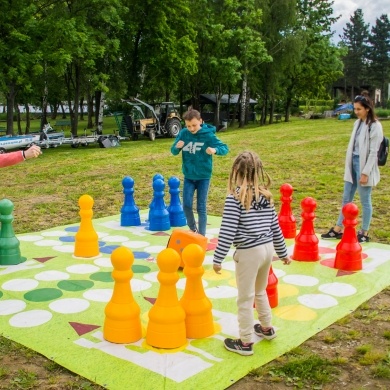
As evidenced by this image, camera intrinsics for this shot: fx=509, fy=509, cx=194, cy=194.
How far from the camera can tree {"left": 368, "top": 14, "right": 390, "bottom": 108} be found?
234ft

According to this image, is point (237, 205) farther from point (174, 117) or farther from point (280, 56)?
point (280, 56)

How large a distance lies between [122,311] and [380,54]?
76616 millimetres

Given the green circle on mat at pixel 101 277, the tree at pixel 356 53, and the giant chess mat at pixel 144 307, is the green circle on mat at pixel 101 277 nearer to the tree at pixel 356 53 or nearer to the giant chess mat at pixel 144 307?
the giant chess mat at pixel 144 307

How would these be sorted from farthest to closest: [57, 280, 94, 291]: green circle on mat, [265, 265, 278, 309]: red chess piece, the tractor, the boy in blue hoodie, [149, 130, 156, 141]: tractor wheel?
the tractor, [149, 130, 156, 141]: tractor wheel, the boy in blue hoodie, [57, 280, 94, 291]: green circle on mat, [265, 265, 278, 309]: red chess piece

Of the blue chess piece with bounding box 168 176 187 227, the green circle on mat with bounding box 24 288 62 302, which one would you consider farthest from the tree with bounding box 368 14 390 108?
the green circle on mat with bounding box 24 288 62 302

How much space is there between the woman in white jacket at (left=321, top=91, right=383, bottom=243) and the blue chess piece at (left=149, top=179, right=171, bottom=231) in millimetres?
2149

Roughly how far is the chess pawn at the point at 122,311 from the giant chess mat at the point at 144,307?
0.07m

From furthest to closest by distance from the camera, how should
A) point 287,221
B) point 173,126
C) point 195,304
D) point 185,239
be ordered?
point 173,126 < point 287,221 < point 185,239 < point 195,304

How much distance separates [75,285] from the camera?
4.32 metres

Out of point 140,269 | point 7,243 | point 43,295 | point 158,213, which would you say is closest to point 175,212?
point 158,213

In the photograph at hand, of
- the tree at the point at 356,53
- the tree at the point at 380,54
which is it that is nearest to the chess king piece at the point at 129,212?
the tree at the point at 356,53

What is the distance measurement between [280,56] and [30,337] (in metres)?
32.2

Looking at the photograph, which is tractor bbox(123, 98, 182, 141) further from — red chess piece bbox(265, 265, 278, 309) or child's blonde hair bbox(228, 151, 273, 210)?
child's blonde hair bbox(228, 151, 273, 210)

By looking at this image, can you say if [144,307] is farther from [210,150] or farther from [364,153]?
[364,153]
